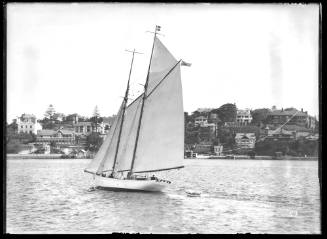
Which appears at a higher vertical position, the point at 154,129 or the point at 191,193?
the point at 154,129

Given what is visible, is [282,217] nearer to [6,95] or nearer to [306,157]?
[306,157]

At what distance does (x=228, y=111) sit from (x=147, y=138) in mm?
1999

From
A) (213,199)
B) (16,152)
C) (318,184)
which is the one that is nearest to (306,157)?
(318,184)

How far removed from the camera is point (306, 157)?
293 inches

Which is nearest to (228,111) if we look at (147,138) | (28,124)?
(147,138)

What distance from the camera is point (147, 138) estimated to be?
30.3 feet

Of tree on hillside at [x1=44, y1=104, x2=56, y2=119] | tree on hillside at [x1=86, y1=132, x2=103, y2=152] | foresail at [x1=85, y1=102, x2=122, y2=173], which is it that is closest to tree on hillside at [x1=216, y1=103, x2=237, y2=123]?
foresail at [x1=85, y1=102, x2=122, y2=173]

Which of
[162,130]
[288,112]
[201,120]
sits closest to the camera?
[288,112]

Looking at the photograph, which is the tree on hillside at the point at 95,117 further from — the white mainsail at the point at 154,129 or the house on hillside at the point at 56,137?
the white mainsail at the point at 154,129

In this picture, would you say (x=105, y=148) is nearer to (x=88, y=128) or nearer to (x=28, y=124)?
(x=88, y=128)

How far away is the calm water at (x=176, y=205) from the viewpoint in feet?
23.4

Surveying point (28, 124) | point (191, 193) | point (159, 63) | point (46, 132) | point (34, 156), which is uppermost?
point (159, 63)

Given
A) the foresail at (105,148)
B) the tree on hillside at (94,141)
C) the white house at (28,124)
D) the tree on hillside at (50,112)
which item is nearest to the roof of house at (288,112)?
the foresail at (105,148)

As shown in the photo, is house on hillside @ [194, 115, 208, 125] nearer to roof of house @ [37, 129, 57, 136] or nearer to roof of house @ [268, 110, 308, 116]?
roof of house @ [268, 110, 308, 116]
